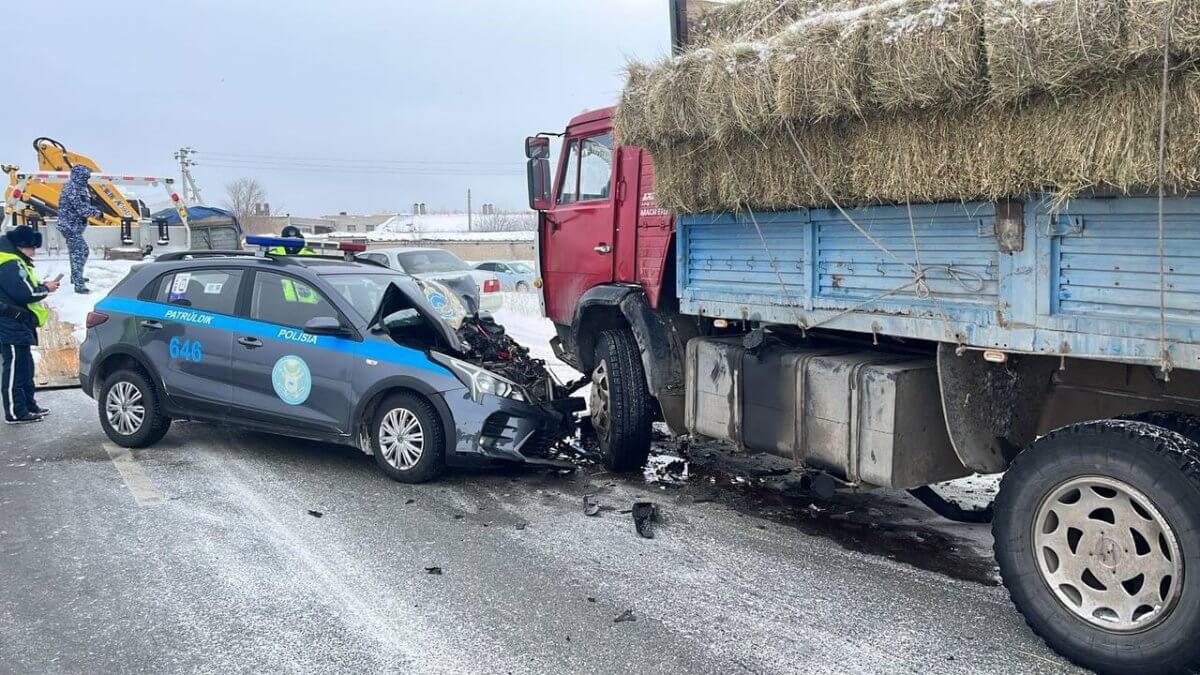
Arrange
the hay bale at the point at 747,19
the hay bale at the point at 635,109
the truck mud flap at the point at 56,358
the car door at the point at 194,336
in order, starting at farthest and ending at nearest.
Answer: the truck mud flap at the point at 56,358 < the car door at the point at 194,336 < the hay bale at the point at 635,109 < the hay bale at the point at 747,19

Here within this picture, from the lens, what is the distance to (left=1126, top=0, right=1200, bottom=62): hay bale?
Result: 9.70 ft

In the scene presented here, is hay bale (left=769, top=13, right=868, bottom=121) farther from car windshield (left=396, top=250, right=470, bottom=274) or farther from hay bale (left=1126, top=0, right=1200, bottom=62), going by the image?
car windshield (left=396, top=250, right=470, bottom=274)

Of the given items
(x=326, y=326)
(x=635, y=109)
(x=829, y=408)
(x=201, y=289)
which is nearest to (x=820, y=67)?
(x=635, y=109)

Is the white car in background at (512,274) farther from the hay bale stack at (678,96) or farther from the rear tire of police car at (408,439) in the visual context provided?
the hay bale stack at (678,96)

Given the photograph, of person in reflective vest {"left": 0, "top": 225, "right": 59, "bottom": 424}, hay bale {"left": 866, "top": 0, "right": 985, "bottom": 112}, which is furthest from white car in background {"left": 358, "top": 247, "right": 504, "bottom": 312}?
hay bale {"left": 866, "top": 0, "right": 985, "bottom": 112}

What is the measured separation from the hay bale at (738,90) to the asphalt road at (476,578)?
7.67 ft

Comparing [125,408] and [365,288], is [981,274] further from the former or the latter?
[125,408]

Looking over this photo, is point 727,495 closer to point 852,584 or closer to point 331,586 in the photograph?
point 852,584

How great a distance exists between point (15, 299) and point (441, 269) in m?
7.37

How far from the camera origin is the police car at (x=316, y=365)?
616 cm

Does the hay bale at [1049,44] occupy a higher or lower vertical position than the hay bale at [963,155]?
higher

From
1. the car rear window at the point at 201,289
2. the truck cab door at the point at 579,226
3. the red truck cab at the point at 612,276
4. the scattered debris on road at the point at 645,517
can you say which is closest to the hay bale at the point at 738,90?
the red truck cab at the point at 612,276

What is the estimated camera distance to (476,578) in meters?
4.48

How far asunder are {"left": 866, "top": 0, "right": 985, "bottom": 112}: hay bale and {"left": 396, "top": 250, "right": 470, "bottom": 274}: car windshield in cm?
1099
